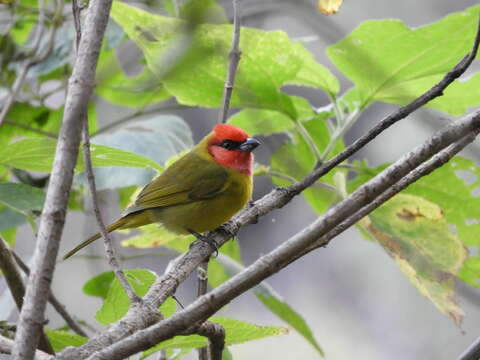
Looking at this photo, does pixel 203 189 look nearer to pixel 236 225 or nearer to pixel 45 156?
pixel 236 225

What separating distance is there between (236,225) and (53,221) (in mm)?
1203

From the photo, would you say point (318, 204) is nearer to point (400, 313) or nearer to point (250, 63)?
point (250, 63)

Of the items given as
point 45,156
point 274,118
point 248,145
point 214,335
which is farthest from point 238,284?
point 248,145

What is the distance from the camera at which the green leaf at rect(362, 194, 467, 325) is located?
5.72 feet

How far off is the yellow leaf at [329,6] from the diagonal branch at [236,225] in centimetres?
22

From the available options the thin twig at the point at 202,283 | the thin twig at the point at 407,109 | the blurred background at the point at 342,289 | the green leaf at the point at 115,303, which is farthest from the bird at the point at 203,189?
the blurred background at the point at 342,289

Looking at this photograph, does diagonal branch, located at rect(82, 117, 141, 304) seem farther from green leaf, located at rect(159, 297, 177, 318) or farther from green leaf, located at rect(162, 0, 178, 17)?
green leaf, located at rect(162, 0, 178, 17)

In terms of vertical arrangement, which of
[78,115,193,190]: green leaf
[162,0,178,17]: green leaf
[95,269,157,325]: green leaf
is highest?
[162,0,178,17]: green leaf

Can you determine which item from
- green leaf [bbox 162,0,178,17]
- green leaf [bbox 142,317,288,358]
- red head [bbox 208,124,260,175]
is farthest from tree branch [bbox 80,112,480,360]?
red head [bbox 208,124,260,175]

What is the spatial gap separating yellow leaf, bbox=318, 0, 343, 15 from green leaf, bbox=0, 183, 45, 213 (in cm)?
100

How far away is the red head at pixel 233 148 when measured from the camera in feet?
9.87

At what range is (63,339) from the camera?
1.41 metres

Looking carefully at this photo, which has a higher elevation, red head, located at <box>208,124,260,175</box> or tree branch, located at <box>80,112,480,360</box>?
red head, located at <box>208,124,260,175</box>

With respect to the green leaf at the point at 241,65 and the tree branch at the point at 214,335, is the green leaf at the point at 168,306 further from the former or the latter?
the green leaf at the point at 241,65
